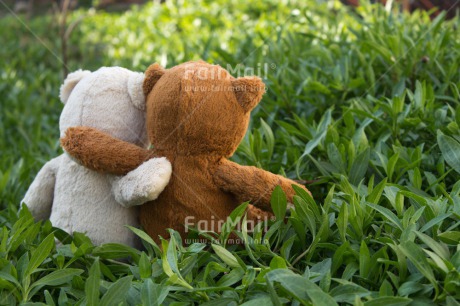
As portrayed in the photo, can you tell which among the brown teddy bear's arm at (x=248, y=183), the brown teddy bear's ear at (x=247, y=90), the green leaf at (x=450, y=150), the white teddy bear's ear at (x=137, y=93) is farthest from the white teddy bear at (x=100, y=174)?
the green leaf at (x=450, y=150)

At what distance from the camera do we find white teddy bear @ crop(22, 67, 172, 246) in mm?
1769

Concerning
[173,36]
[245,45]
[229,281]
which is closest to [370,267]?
[229,281]

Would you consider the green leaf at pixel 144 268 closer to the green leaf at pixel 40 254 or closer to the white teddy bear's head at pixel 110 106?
the green leaf at pixel 40 254

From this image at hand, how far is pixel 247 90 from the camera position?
66.6 inches

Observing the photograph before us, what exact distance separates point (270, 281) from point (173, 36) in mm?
4260

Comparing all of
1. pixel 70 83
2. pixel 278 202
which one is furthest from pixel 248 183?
pixel 70 83

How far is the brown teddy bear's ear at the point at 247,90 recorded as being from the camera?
5.56 feet

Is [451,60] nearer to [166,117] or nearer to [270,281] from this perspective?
[166,117]

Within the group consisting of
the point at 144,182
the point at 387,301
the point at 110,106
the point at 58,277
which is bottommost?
the point at 58,277

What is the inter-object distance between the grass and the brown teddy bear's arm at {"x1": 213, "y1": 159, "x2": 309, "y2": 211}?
53 millimetres

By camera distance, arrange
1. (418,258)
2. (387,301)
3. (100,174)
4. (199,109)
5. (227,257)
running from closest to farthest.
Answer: (387,301)
(418,258)
(227,257)
(199,109)
(100,174)

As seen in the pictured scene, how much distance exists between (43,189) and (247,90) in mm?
796

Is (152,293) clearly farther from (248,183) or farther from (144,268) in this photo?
(248,183)

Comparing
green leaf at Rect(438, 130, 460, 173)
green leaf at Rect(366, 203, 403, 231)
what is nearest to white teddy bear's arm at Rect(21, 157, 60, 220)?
green leaf at Rect(366, 203, 403, 231)
